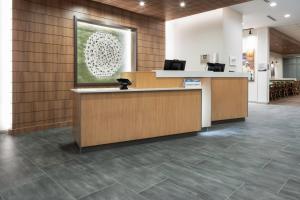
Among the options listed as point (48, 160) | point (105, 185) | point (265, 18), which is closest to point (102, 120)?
point (48, 160)

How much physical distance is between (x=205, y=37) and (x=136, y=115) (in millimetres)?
5287

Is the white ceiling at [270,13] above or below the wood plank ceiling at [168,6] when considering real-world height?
above

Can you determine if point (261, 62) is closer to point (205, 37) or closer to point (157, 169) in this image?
point (205, 37)

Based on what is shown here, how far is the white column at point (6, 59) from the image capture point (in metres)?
5.07

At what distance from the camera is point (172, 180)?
2748 mm

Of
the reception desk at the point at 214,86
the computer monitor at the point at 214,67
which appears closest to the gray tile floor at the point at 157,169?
the reception desk at the point at 214,86

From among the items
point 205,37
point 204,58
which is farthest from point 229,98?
point 205,37

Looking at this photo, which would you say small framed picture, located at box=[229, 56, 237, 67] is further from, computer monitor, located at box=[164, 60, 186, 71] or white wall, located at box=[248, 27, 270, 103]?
computer monitor, located at box=[164, 60, 186, 71]

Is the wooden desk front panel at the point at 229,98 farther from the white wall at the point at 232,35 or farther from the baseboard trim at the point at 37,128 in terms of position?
the baseboard trim at the point at 37,128

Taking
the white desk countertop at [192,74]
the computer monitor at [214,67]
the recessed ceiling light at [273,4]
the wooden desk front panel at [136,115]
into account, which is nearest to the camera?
the wooden desk front panel at [136,115]

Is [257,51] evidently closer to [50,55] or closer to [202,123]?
[202,123]

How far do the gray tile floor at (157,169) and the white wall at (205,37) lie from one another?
4165mm

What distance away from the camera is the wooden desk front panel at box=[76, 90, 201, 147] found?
3.80 metres

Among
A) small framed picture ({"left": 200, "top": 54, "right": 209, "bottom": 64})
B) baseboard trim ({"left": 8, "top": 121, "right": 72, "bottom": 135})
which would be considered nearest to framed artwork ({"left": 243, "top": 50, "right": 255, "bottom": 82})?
small framed picture ({"left": 200, "top": 54, "right": 209, "bottom": 64})
